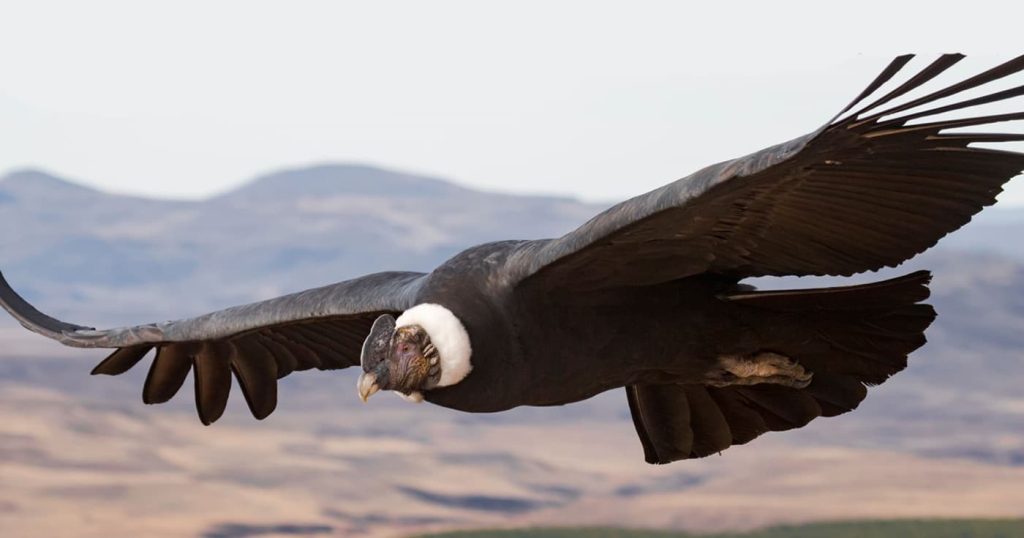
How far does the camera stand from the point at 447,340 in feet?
19.5

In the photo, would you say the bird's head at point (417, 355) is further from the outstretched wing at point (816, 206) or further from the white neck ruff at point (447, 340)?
the outstretched wing at point (816, 206)

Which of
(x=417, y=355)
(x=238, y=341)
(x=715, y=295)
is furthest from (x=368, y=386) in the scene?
(x=238, y=341)

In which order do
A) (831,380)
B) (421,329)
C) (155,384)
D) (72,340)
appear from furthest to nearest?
1. (155,384)
2. (72,340)
3. (831,380)
4. (421,329)

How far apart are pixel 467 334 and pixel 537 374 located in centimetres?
36

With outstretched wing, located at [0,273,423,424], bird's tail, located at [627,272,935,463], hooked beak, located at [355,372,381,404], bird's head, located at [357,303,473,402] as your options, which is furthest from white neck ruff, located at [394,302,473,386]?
bird's tail, located at [627,272,935,463]

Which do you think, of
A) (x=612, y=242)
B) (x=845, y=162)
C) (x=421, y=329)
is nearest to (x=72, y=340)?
(x=421, y=329)

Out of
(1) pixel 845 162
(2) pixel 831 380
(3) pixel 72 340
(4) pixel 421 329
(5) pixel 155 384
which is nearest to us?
(1) pixel 845 162

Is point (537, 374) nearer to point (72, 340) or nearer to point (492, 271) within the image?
point (492, 271)

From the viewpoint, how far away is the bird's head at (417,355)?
5895 millimetres

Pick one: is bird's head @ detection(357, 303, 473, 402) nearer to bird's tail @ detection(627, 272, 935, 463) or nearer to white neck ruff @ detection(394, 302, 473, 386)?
white neck ruff @ detection(394, 302, 473, 386)

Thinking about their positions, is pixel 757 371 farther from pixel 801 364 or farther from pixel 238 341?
pixel 238 341

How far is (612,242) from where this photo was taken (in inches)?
232

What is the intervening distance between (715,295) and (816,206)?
82 cm

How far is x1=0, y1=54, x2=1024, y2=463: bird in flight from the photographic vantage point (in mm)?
5531
